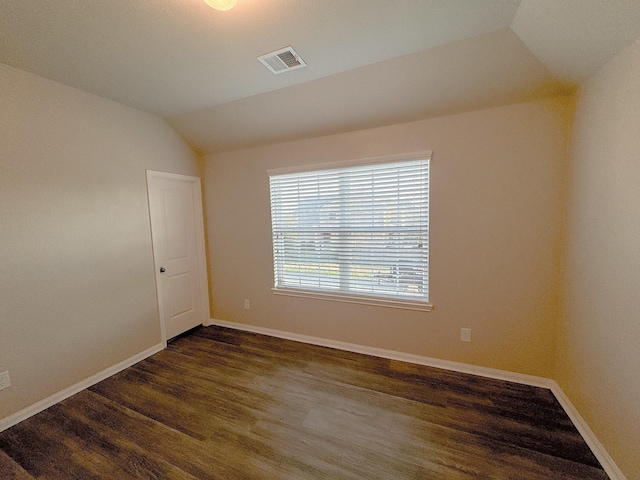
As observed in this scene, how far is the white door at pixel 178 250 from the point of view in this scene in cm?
287

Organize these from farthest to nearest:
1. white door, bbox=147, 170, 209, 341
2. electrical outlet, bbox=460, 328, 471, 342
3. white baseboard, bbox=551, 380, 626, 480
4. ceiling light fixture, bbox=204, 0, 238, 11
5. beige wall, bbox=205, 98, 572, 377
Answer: white door, bbox=147, 170, 209, 341, electrical outlet, bbox=460, 328, 471, 342, beige wall, bbox=205, 98, 572, 377, white baseboard, bbox=551, 380, 626, 480, ceiling light fixture, bbox=204, 0, 238, 11

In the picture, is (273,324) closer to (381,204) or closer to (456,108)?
(381,204)

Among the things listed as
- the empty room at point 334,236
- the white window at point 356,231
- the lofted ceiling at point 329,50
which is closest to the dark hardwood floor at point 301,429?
the empty room at point 334,236

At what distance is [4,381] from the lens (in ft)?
5.90

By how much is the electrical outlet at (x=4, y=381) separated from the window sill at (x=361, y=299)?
217 centimetres

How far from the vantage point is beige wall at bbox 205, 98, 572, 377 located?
1.96 metres

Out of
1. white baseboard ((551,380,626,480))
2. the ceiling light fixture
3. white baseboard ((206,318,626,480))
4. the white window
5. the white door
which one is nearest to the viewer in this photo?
the ceiling light fixture

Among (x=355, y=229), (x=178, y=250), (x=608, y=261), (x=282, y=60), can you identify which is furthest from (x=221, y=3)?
(x=178, y=250)

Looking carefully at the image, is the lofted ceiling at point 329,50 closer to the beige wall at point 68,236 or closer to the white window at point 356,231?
the beige wall at point 68,236

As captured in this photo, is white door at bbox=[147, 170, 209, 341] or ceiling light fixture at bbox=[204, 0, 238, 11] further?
white door at bbox=[147, 170, 209, 341]

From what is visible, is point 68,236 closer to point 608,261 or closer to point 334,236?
point 334,236

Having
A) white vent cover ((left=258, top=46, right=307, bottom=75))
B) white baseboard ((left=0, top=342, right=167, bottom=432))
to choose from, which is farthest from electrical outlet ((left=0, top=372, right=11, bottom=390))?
white vent cover ((left=258, top=46, right=307, bottom=75))

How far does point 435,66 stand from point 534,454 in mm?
2661

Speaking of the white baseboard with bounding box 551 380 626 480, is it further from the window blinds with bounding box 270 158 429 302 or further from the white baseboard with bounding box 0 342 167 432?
the white baseboard with bounding box 0 342 167 432
